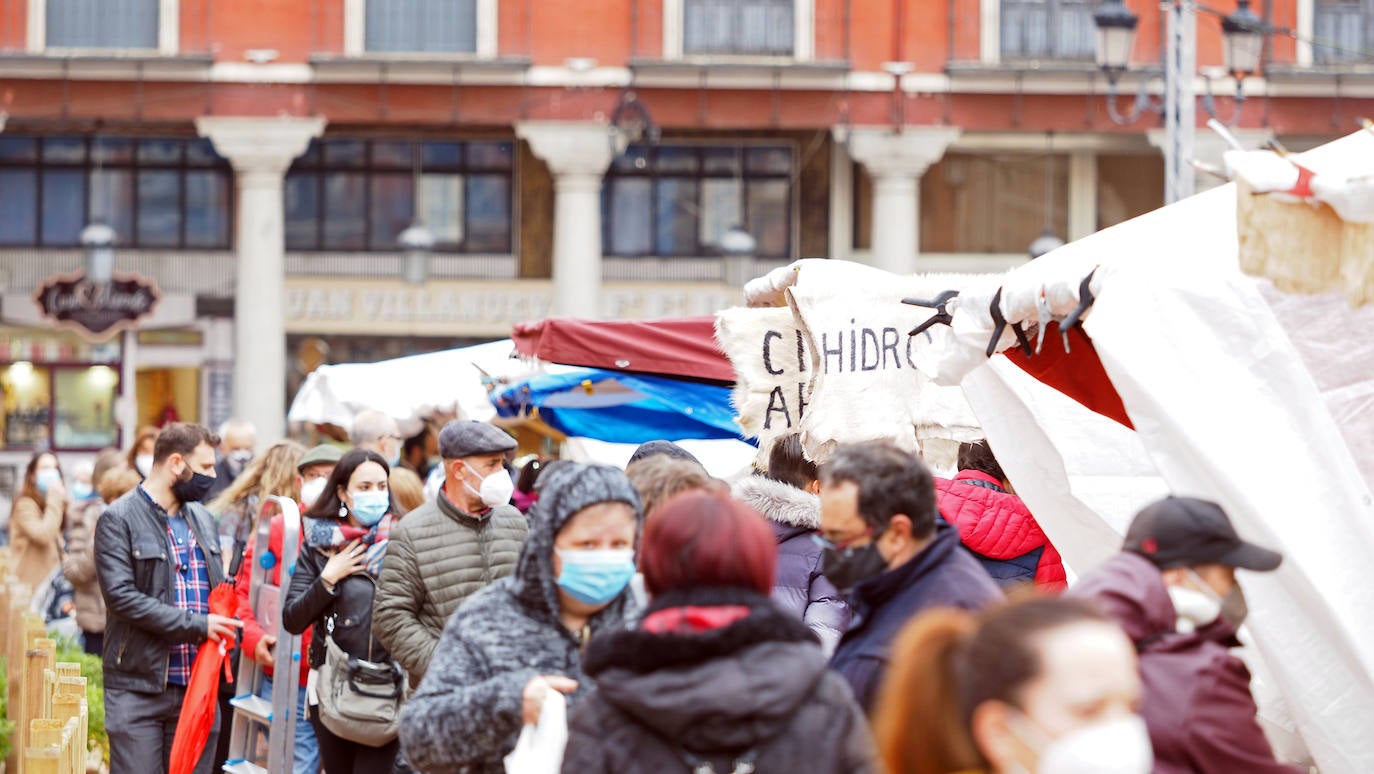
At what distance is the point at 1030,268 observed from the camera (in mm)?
5832

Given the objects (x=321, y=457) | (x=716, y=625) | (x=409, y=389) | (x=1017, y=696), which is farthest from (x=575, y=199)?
(x=1017, y=696)

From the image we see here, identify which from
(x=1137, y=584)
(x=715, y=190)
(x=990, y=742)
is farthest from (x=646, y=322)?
(x=715, y=190)

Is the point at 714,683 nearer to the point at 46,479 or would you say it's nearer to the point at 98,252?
the point at 46,479

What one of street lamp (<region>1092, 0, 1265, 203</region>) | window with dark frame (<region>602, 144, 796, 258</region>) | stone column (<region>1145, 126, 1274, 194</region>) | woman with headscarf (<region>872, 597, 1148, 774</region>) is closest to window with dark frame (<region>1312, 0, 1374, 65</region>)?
stone column (<region>1145, 126, 1274, 194</region>)

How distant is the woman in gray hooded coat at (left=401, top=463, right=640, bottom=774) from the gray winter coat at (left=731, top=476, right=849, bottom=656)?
64.4 inches

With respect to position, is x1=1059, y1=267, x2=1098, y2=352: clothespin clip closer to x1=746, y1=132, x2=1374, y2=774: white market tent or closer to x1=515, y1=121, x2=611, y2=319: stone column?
x1=746, y1=132, x2=1374, y2=774: white market tent

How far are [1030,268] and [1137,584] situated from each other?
2.18 metres

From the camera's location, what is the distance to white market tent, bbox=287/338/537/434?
1455cm

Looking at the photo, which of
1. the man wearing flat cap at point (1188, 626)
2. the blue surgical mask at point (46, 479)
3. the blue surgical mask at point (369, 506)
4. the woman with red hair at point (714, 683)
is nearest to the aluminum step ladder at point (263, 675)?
the blue surgical mask at point (369, 506)

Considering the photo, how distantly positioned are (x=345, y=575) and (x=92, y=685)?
415cm

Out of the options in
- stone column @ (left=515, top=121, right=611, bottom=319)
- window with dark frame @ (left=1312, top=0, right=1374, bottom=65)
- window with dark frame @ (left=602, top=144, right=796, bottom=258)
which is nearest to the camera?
stone column @ (left=515, top=121, right=611, bottom=319)

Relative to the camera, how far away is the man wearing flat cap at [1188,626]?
3721 millimetres

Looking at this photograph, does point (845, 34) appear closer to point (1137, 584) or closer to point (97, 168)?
point (97, 168)

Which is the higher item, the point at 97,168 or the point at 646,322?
the point at 97,168
